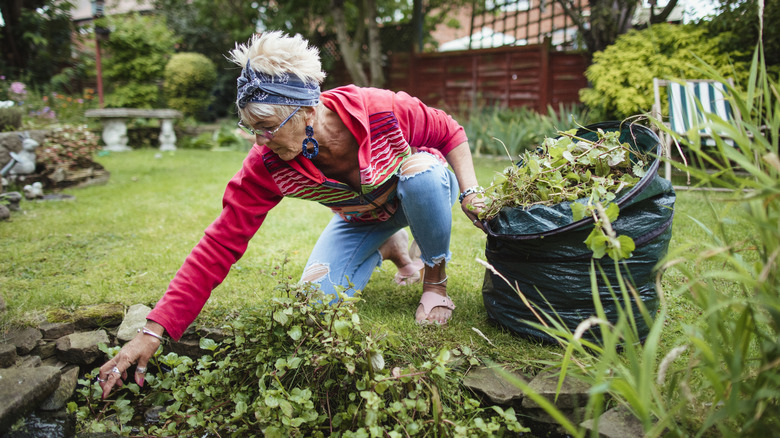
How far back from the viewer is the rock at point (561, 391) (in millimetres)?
1526

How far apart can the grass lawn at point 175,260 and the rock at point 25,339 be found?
0.31ft

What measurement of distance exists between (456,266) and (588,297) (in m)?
1.19

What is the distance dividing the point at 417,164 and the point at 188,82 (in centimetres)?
1062

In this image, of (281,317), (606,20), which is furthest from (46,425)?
(606,20)

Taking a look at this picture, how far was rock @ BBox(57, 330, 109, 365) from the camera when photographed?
1.92 meters

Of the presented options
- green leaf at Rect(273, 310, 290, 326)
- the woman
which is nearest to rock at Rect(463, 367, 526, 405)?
the woman

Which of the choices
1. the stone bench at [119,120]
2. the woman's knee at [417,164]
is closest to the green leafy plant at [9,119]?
the stone bench at [119,120]

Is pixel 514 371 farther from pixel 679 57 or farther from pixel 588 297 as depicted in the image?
pixel 679 57

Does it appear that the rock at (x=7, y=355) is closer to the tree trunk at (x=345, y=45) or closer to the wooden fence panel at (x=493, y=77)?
the wooden fence panel at (x=493, y=77)

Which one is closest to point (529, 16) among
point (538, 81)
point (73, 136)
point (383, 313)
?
point (538, 81)

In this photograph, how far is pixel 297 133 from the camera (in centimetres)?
178

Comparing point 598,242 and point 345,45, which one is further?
point 345,45

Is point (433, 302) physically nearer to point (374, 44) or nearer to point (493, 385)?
point (493, 385)

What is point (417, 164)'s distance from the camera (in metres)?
1.97
